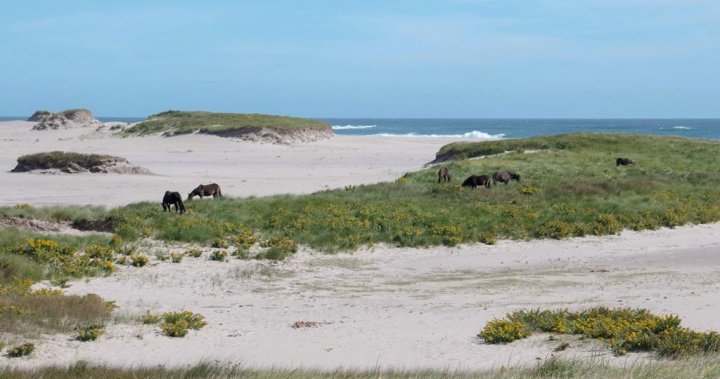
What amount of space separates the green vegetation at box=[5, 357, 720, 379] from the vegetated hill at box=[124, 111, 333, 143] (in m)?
49.7

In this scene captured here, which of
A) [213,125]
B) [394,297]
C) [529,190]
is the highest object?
[213,125]

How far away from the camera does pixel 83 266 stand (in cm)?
1520

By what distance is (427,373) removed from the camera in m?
7.85

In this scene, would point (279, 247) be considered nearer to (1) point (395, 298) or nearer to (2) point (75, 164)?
(1) point (395, 298)

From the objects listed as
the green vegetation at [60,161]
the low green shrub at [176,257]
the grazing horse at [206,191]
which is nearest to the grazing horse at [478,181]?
the grazing horse at [206,191]

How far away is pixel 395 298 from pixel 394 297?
0.09 meters

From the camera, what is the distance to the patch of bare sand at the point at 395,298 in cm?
1011

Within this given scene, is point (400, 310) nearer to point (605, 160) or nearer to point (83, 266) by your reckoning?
point (83, 266)

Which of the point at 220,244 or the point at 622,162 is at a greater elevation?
the point at 622,162

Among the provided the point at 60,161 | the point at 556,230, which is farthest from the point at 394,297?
the point at 60,161

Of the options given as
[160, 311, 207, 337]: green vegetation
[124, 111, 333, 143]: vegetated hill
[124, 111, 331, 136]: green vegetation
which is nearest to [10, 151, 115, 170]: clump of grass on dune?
[124, 111, 333, 143]: vegetated hill

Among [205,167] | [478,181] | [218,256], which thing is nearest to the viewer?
[218,256]

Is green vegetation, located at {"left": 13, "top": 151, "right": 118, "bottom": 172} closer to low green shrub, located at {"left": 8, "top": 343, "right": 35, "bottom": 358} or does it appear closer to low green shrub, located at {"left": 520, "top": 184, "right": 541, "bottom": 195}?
low green shrub, located at {"left": 520, "top": 184, "right": 541, "bottom": 195}

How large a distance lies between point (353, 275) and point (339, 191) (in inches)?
364
